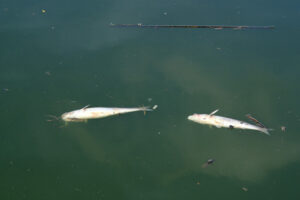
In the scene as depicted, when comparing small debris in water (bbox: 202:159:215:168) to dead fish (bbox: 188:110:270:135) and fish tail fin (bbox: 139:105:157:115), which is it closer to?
dead fish (bbox: 188:110:270:135)

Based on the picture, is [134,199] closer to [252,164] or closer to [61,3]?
[252,164]

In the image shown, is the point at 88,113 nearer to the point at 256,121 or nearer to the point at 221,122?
the point at 221,122

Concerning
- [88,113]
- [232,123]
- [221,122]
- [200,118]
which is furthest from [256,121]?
[88,113]

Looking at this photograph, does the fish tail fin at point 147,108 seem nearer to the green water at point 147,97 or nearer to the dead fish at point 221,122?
the green water at point 147,97

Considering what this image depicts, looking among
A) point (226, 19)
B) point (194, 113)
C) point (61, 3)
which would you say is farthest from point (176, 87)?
point (61, 3)

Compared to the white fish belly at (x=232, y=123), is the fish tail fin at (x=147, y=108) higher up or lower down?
higher up

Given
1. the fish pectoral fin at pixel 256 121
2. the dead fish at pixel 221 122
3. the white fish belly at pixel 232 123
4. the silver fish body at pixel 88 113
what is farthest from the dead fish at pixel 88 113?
the fish pectoral fin at pixel 256 121
